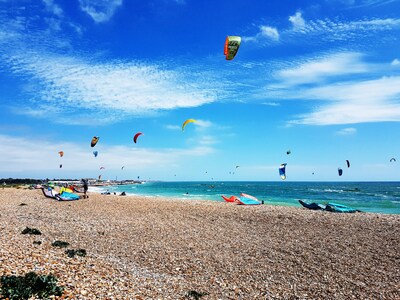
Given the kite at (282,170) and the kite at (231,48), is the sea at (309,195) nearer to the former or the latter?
the kite at (282,170)

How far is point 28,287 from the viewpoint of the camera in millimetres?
5617

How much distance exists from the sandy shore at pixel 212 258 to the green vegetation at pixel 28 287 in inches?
11.6

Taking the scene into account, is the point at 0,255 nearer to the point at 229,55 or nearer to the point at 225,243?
the point at 225,243

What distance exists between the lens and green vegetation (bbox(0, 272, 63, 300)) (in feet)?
17.6

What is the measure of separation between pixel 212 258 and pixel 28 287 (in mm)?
5949

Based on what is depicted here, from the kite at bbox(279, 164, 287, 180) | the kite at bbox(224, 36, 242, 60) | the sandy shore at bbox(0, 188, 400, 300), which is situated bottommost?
the sandy shore at bbox(0, 188, 400, 300)

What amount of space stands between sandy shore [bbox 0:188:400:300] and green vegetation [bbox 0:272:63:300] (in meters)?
0.29

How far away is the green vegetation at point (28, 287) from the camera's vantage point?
17.6ft

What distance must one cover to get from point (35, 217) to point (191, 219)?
8.89 metres

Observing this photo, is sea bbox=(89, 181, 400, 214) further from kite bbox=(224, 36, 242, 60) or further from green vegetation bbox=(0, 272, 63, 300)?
green vegetation bbox=(0, 272, 63, 300)

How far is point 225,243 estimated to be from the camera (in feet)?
40.7

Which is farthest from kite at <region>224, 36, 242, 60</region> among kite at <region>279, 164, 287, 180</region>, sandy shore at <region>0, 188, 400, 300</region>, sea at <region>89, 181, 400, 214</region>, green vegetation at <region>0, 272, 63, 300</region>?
sea at <region>89, 181, 400, 214</region>

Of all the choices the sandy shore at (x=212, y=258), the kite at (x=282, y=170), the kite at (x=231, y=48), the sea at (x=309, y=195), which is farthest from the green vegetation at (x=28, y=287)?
the sea at (x=309, y=195)

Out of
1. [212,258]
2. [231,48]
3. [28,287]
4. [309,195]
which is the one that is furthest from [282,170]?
[309,195]
